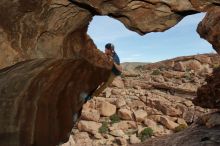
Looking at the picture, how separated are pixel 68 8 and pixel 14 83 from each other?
1989 millimetres

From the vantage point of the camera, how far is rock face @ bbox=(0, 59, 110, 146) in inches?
349

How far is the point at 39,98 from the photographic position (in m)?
9.44

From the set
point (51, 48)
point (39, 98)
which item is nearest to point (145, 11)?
point (51, 48)

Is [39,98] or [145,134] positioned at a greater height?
[39,98]

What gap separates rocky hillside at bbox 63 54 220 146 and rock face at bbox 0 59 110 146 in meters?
13.9

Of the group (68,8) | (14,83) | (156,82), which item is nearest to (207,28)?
(68,8)

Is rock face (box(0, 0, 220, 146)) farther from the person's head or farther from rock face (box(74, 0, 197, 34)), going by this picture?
the person's head

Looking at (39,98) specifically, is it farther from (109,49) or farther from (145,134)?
(145,134)

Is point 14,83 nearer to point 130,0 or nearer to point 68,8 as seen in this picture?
point 68,8

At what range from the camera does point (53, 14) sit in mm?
8406

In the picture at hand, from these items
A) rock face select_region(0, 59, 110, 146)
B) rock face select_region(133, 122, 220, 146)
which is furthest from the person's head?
rock face select_region(133, 122, 220, 146)

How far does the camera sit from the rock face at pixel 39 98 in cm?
888

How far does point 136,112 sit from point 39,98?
21.0 metres

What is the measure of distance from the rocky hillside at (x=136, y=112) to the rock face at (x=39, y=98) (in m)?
13.9
